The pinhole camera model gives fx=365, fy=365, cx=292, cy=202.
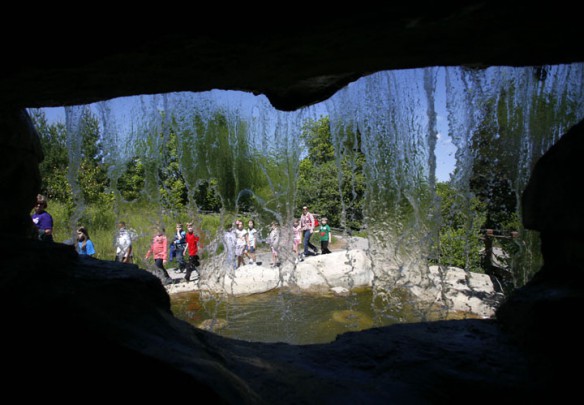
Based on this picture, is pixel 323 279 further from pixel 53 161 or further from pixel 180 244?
pixel 53 161

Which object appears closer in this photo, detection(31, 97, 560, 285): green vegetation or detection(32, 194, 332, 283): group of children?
detection(31, 97, 560, 285): green vegetation

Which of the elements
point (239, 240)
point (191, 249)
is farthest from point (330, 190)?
point (191, 249)

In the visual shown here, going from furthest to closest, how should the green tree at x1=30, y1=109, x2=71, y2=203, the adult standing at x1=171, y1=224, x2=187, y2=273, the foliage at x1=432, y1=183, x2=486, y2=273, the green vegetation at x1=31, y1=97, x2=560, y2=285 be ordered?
the green tree at x1=30, y1=109, x2=71, y2=203 < the adult standing at x1=171, y1=224, x2=187, y2=273 < the foliage at x1=432, y1=183, x2=486, y2=273 < the green vegetation at x1=31, y1=97, x2=560, y2=285

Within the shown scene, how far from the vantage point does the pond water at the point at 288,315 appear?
21.9 ft

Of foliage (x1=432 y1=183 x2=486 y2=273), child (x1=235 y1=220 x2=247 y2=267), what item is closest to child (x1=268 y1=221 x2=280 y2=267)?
child (x1=235 y1=220 x2=247 y2=267)

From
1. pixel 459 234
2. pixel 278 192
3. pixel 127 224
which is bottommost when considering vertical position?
pixel 459 234

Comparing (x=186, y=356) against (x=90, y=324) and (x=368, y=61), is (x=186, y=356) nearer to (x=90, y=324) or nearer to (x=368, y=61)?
(x=90, y=324)

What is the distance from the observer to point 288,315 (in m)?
7.58

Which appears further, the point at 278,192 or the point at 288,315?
the point at 278,192

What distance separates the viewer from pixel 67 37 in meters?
1.28

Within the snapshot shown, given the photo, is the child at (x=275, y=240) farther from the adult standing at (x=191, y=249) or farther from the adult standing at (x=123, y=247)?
the adult standing at (x=123, y=247)

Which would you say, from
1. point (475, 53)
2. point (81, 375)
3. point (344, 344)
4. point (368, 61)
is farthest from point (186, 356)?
point (475, 53)

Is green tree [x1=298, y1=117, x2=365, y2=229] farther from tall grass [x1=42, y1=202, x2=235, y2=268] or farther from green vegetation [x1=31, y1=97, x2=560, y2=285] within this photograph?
tall grass [x1=42, y1=202, x2=235, y2=268]

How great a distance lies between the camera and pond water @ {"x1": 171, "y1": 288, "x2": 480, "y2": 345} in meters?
6.67
